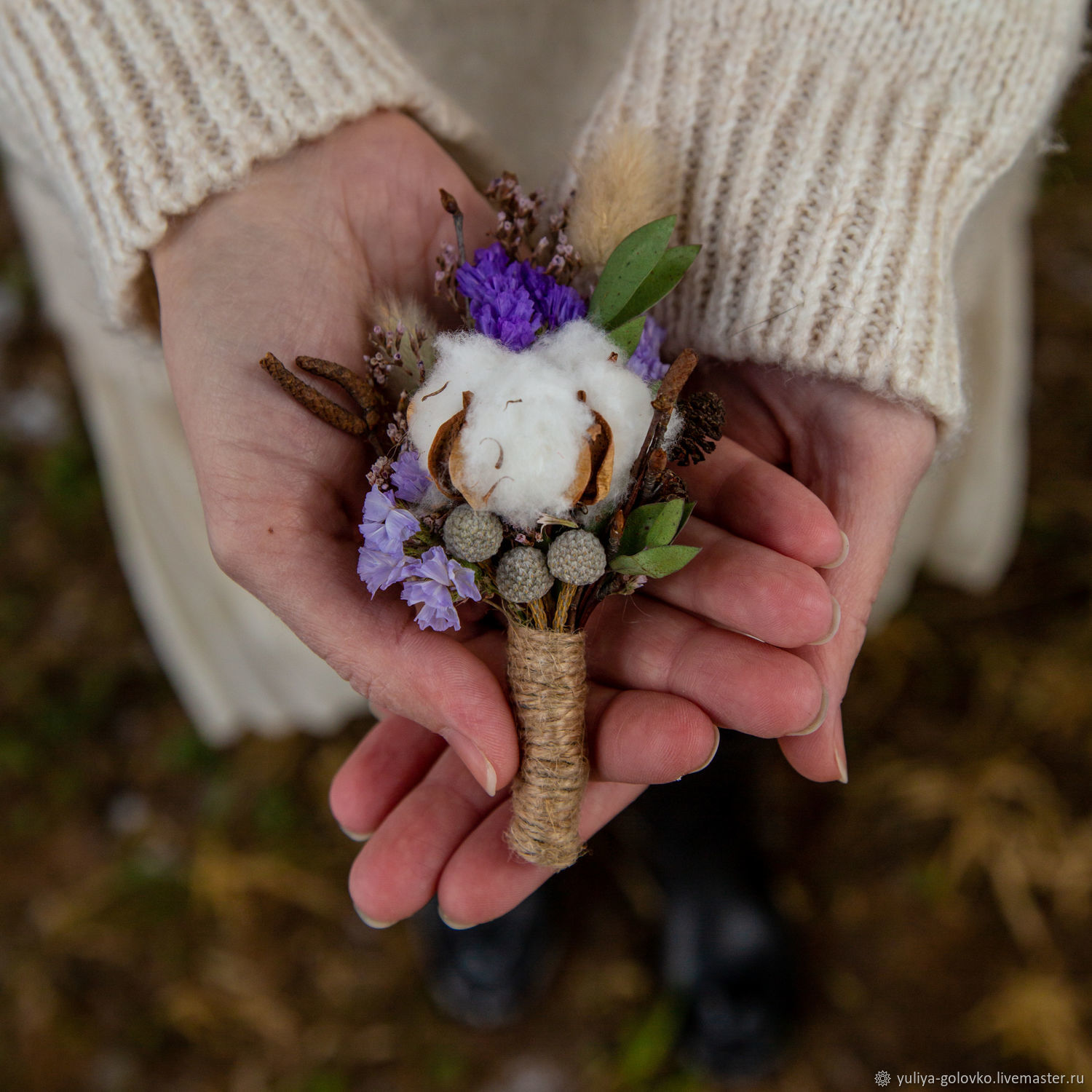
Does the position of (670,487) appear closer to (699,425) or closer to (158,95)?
(699,425)

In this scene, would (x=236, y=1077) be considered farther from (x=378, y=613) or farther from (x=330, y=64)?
(x=330, y=64)

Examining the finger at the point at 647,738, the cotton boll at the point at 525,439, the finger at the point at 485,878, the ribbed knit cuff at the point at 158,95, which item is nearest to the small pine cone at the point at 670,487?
the cotton boll at the point at 525,439

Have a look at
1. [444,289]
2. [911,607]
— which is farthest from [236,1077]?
[911,607]

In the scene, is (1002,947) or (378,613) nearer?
(378,613)

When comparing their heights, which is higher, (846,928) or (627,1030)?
(846,928)

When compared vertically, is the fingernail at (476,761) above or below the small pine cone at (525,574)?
below

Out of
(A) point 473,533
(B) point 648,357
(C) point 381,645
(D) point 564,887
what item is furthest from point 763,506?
(D) point 564,887

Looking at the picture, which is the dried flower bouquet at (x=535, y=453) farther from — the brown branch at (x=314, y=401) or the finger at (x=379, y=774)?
the finger at (x=379, y=774)
